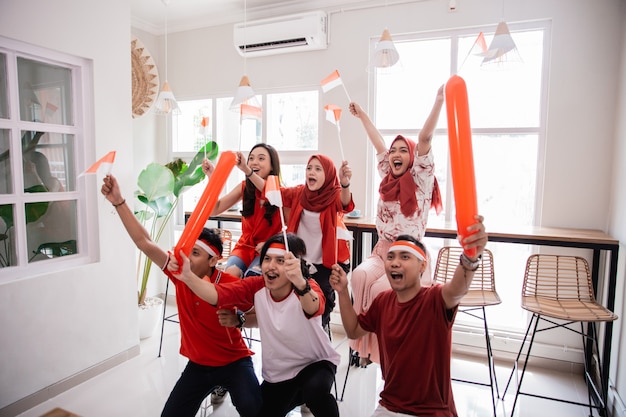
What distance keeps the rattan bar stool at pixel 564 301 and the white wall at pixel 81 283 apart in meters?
2.81

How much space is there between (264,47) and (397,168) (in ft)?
7.31

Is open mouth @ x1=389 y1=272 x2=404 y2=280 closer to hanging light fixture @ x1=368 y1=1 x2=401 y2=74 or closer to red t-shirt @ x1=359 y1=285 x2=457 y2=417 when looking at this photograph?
red t-shirt @ x1=359 y1=285 x2=457 y2=417

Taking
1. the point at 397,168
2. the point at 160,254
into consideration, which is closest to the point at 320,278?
the point at 397,168

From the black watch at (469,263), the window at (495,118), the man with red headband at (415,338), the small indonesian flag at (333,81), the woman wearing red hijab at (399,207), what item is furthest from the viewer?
the window at (495,118)

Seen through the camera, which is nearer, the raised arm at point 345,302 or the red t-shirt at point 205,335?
the raised arm at point 345,302

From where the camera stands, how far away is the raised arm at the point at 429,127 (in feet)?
6.30

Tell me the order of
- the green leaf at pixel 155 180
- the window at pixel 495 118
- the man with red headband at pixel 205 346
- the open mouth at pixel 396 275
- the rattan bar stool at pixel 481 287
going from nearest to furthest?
the open mouth at pixel 396 275
the man with red headband at pixel 205 346
the rattan bar stool at pixel 481 287
the window at pixel 495 118
the green leaf at pixel 155 180

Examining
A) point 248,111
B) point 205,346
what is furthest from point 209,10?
point 205,346

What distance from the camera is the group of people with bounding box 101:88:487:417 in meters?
1.58

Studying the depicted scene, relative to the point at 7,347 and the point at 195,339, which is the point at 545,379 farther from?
the point at 7,347

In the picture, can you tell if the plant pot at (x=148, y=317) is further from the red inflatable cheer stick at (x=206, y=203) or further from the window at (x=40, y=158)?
the red inflatable cheer stick at (x=206, y=203)

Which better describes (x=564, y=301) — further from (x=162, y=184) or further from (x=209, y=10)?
(x=209, y=10)

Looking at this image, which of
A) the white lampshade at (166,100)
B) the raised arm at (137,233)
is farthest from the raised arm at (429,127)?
the white lampshade at (166,100)

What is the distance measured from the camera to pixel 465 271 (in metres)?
1.42
